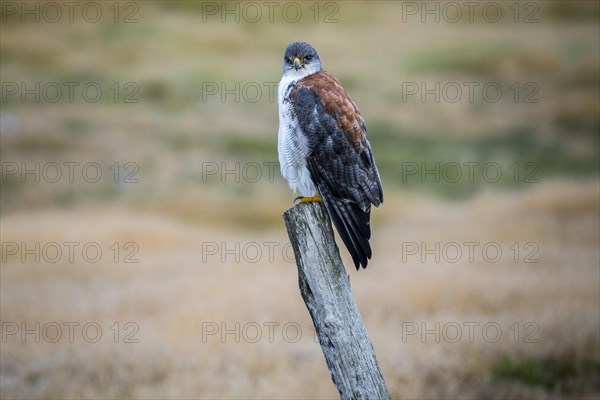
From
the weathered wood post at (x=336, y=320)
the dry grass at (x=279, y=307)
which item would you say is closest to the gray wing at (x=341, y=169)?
the weathered wood post at (x=336, y=320)

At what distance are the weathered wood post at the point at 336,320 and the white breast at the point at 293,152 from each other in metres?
1.30

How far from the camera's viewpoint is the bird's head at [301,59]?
6777mm

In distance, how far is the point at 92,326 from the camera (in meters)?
10.3

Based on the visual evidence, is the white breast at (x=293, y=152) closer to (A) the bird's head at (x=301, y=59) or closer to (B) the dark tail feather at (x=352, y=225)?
(B) the dark tail feather at (x=352, y=225)

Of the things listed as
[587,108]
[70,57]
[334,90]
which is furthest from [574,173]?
[70,57]

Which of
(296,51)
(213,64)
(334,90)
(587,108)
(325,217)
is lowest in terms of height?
(325,217)

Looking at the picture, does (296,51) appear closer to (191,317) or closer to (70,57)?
(191,317)

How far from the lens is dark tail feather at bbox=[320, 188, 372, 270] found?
17.3ft

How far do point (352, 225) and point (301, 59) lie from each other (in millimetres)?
2037

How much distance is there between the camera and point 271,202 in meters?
20.2

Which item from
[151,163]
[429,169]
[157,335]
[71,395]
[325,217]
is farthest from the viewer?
[429,169]

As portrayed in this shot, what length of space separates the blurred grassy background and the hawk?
2983 mm

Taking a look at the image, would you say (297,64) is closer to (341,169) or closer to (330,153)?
(330,153)

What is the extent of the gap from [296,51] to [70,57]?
38.4 metres
